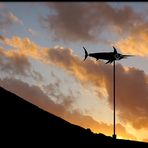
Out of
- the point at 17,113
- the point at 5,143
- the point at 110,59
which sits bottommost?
the point at 5,143

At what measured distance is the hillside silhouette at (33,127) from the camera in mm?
8195

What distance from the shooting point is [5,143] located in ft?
26.5

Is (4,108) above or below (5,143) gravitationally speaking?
above

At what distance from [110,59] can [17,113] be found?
569 inches

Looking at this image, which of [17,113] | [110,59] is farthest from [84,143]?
[110,59]

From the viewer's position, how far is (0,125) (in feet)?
26.5

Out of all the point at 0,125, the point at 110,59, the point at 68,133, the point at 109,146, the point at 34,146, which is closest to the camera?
the point at 0,125

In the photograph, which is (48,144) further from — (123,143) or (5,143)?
(123,143)

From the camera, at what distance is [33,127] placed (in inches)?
343

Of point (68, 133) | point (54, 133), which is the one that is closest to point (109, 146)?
point (68, 133)

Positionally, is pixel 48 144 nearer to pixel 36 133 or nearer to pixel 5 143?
pixel 36 133

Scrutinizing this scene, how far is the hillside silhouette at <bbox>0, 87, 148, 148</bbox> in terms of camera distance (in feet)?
26.9

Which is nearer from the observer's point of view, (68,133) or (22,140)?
(22,140)

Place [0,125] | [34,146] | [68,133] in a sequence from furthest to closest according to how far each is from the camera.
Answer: [68,133] → [34,146] → [0,125]
